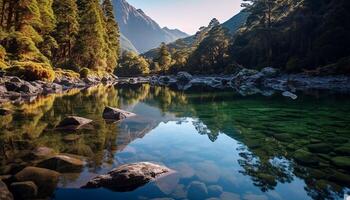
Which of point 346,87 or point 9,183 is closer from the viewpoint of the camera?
point 9,183

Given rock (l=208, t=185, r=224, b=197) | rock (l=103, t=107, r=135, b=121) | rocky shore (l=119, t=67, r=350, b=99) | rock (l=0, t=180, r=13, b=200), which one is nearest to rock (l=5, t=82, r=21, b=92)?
rock (l=103, t=107, r=135, b=121)

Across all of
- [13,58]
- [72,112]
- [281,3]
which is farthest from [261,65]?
[72,112]

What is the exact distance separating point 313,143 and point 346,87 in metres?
25.4

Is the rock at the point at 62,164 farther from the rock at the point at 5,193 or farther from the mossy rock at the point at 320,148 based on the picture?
the mossy rock at the point at 320,148

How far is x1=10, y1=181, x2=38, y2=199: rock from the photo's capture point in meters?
6.20

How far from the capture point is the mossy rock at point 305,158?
27.7 feet

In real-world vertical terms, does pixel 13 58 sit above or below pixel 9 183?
above

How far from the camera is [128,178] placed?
7090 mm

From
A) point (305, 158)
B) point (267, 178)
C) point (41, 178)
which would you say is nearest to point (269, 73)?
point (305, 158)

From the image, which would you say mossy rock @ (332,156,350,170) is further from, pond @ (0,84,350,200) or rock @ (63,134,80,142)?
rock @ (63,134,80,142)

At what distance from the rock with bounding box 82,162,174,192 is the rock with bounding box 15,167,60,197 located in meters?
0.73

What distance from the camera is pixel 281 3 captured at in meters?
61.8

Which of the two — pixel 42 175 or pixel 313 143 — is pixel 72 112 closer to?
pixel 42 175

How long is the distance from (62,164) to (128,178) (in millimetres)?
2021
